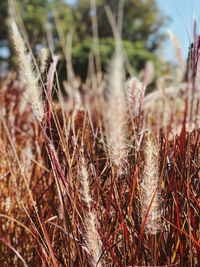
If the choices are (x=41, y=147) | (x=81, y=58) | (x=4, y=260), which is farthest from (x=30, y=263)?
(x=81, y=58)

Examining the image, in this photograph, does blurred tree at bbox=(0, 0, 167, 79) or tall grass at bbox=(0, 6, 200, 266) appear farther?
blurred tree at bbox=(0, 0, 167, 79)

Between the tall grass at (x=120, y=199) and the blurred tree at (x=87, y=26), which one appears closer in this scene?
the tall grass at (x=120, y=199)

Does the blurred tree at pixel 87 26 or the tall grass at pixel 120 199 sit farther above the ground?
the blurred tree at pixel 87 26

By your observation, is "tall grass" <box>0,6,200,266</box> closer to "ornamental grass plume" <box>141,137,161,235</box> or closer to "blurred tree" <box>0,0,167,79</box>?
"ornamental grass plume" <box>141,137,161,235</box>

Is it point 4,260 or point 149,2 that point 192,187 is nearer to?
point 4,260

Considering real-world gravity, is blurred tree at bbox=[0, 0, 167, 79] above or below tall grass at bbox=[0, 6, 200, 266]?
above

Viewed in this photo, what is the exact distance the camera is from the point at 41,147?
94 centimetres

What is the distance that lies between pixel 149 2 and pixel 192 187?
17766 mm

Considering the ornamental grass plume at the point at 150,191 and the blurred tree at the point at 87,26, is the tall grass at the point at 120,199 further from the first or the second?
the blurred tree at the point at 87,26

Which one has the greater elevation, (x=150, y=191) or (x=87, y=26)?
(x=87, y=26)

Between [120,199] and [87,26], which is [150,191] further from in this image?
[87,26]

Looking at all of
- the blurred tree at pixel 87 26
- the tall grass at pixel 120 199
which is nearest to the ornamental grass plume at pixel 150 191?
the tall grass at pixel 120 199

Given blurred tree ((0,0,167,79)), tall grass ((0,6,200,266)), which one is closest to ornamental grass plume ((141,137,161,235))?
tall grass ((0,6,200,266))

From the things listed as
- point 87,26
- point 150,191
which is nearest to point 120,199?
point 150,191
